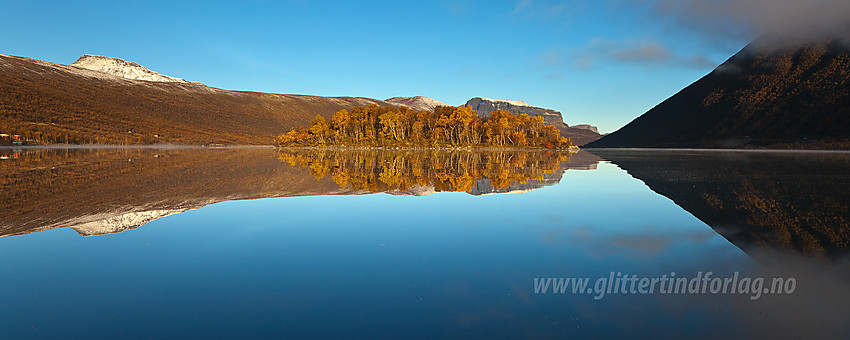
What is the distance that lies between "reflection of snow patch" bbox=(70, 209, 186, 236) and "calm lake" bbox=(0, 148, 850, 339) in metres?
0.07

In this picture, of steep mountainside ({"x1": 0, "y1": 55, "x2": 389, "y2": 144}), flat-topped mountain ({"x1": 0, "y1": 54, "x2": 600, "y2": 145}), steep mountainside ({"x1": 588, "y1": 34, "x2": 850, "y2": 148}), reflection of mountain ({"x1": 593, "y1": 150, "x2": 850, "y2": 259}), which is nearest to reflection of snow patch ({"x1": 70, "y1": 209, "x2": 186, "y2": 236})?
reflection of mountain ({"x1": 593, "y1": 150, "x2": 850, "y2": 259})

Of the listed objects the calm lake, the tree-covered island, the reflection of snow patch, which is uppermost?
the tree-covered island

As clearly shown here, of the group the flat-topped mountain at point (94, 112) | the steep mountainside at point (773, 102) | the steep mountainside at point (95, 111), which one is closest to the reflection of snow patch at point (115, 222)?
the flat-topped mountain at point (94, 112)

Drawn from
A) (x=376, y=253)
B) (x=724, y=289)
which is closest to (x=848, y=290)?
(x=724, y=289)

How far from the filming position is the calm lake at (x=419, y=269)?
4.50 meters

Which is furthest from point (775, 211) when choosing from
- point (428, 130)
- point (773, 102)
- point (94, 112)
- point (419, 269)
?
point (94, 112)

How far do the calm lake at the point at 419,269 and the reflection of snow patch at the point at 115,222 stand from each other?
7cm

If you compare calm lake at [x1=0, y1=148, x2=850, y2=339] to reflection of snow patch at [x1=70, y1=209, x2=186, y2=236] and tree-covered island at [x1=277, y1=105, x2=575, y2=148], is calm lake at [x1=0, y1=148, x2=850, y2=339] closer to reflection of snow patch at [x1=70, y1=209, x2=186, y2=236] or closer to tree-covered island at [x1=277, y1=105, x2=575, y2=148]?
reflection of snow patch at [x1=70, y1=209, x2=186, y2=236]

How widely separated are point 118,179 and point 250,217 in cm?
1301

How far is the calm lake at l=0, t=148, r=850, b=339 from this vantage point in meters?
4.50

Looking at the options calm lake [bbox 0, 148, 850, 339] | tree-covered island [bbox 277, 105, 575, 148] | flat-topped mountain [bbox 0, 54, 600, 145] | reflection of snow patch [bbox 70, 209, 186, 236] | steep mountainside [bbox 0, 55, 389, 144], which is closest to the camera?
calm lake [bbox 0, 148, 850, 339]

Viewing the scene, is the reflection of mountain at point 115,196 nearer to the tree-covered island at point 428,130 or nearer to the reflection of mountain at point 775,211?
the reflection of mountain at point 775,211

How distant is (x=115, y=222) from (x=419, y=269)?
26.9ft

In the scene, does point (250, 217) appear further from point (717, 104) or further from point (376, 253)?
point (717, 104)
